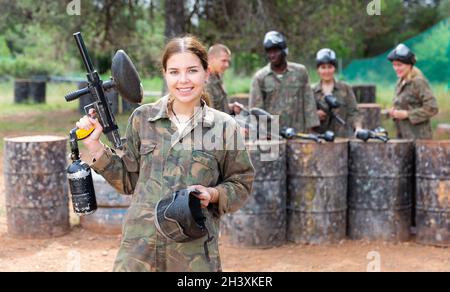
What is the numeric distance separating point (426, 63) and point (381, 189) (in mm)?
15534

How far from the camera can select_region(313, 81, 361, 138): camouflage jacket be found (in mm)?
7520

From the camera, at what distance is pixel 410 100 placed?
7438mm

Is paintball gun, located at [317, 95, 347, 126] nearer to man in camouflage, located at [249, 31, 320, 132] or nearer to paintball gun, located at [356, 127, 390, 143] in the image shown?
man in camouflage, located at [249, 31, 320, 132]

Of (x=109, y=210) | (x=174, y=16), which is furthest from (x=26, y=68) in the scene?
(x=109, y=210)

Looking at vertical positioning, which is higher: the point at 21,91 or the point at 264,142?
the point at 21,91

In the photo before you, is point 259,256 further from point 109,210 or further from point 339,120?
point 339,120

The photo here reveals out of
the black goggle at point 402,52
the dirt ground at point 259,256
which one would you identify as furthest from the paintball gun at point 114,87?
the black goggle at point 402,52

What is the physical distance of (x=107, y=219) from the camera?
672 centimetres

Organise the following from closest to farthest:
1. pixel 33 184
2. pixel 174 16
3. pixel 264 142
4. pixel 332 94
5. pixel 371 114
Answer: pixel 264 142
pixel 33 184
pixel 332 94
pixel 371 114
pixel 174 16

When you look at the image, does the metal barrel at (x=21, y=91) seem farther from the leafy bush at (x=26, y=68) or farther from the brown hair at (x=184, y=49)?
the brown hair at (x=184, y=49)

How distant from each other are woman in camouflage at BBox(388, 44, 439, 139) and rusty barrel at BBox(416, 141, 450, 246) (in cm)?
92
